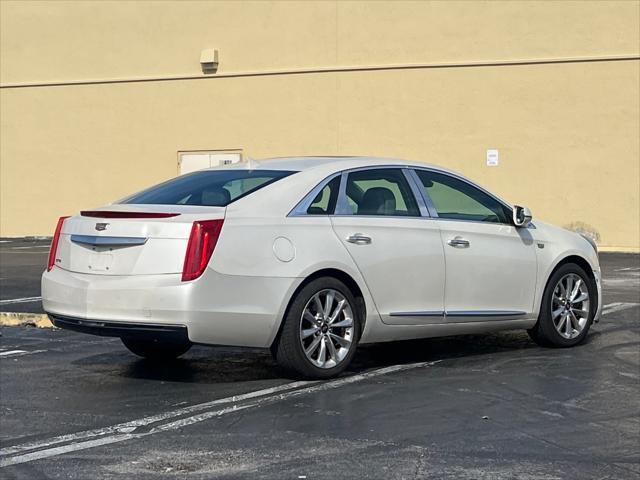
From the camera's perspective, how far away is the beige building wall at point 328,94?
84.2ft

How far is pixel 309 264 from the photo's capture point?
862 cm

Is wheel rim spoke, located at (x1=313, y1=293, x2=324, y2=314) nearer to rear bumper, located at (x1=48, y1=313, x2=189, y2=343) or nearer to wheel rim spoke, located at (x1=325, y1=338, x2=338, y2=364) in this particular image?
wheel rim spoke, located at (x1=325, y1=338, x2=338, y2=364)

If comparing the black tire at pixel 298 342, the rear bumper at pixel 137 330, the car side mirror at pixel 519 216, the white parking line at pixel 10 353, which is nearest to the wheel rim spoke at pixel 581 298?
the car side mirror at pixel 519 216

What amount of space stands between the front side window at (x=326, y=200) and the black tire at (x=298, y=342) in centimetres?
52

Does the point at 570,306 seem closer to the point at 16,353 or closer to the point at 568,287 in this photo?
the point at 568,287

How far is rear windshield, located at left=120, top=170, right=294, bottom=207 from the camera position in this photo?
884 centimetres

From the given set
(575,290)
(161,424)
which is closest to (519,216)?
(575,290)

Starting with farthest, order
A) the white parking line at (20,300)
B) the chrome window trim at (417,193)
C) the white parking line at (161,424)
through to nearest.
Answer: the white parking line at (20,300)
the chrome window trim at (417,193)
the white parking line at (161,424)

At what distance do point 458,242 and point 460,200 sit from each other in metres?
0.44

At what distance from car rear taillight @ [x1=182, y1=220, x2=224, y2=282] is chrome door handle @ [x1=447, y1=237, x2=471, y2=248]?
215 cm

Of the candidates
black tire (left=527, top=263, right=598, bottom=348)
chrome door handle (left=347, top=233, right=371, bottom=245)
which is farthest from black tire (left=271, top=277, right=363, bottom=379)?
black tire (left=527, top=263, right=598, bottom=348)

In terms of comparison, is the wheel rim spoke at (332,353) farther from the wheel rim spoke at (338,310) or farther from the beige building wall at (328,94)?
the beige building wall at (328,94)

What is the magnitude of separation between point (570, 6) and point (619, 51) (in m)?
1.34

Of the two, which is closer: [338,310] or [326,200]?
[338,310]
